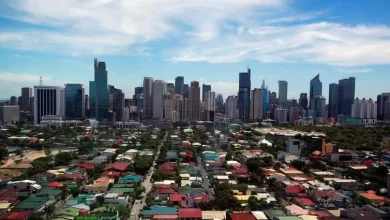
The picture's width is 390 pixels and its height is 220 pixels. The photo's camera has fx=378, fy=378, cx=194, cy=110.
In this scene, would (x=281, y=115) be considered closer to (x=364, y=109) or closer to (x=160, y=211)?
(x=364, y=109)

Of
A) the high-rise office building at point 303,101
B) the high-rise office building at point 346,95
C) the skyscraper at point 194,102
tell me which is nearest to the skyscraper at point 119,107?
the skyscraper at point 194,102

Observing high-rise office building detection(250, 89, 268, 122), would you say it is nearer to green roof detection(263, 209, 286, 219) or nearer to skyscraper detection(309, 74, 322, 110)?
skyscraper detection(309, 74, 322, 110)

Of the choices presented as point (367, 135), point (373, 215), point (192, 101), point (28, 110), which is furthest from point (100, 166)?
point (28, 110)

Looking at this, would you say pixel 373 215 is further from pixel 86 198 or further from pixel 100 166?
pixel 100 166

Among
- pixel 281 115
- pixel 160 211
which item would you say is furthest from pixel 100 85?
pixel 160 211

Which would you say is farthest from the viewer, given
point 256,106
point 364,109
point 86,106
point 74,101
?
point 364,109

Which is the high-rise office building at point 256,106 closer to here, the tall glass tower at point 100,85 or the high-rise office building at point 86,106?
the tall glass tower at point 100,85
